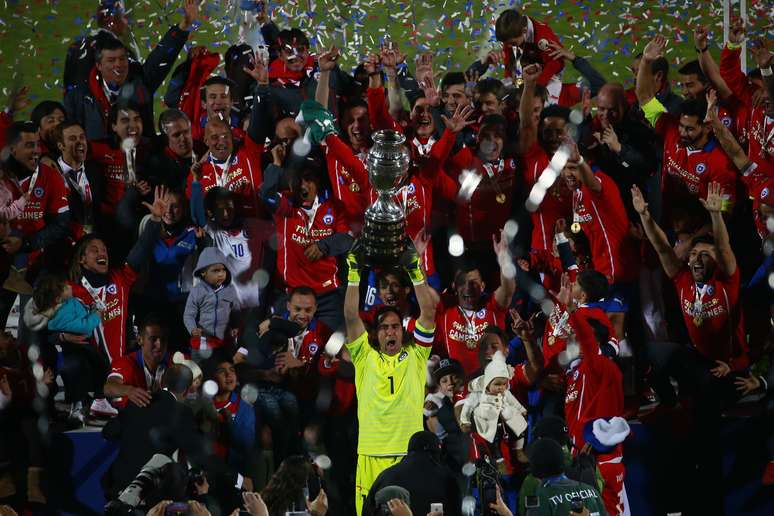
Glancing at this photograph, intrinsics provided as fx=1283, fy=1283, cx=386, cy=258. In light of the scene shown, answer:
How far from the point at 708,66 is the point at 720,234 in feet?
3.80

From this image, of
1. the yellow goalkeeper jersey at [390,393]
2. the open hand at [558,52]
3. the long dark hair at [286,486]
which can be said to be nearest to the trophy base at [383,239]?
the yellow goalkeeper jersey at [390,393]

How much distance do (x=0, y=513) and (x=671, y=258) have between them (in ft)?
11.9

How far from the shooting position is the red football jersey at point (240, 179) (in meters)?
7.05

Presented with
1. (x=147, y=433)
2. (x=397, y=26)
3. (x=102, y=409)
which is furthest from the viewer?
(x=397, y=26)

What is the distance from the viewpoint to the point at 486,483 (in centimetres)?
616

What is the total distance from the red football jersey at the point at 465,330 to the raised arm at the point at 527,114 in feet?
3.16

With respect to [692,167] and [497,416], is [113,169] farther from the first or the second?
[692,167]

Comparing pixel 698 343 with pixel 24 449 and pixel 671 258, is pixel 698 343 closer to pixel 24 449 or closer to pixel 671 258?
pixel 671 258

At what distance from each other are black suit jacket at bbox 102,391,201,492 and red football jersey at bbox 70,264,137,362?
469 millimetres

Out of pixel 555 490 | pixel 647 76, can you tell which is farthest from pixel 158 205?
pixel 647 76

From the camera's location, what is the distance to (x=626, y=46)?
28.2 ft

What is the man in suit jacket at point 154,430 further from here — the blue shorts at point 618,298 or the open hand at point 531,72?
the open hand at point 531,72

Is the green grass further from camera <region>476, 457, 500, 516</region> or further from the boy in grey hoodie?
camera <region>476, 457, 500, 516</region>

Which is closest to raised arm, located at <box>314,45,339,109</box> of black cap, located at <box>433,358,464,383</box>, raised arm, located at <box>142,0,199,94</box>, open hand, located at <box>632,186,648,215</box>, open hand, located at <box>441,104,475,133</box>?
open hand, located at <box>441,104,475,133</box>
